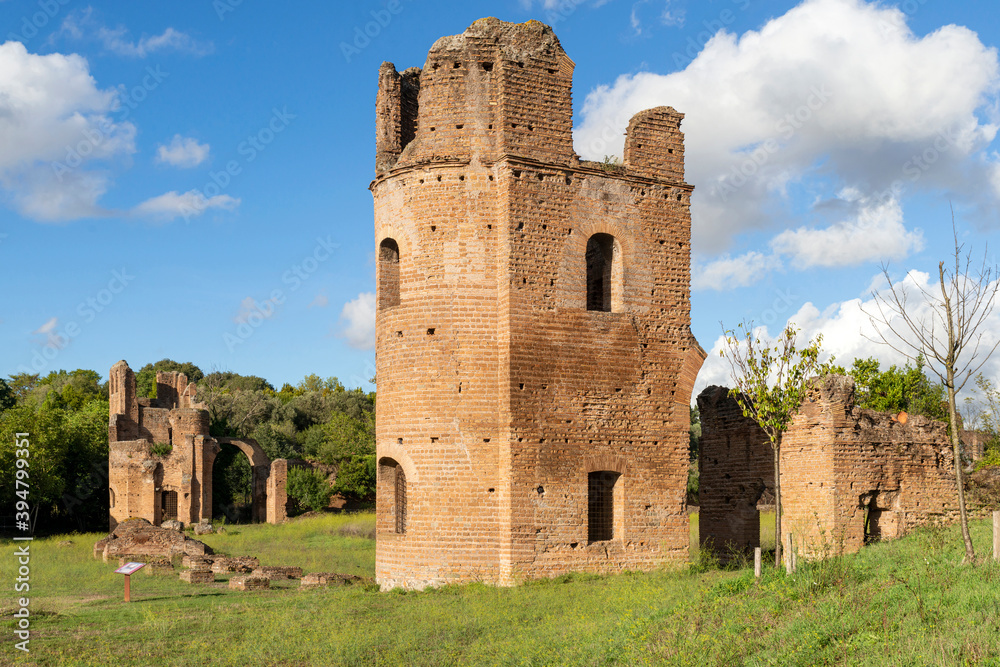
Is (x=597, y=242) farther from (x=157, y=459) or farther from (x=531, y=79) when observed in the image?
(x=157, y=459)

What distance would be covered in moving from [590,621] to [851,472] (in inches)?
251

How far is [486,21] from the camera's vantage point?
16.7m

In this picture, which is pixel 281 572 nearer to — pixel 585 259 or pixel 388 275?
pixel 388 275

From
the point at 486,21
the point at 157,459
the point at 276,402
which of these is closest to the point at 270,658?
the point at 486,21

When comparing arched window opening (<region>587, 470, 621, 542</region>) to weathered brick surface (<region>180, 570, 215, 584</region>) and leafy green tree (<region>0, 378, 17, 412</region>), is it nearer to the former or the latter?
weathered brick surface (<region>180, 570, 215, 584</region>)

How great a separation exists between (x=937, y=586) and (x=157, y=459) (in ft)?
112

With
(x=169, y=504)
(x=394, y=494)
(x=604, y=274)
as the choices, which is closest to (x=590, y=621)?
(x=394, y=494)

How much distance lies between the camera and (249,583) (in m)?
17.8

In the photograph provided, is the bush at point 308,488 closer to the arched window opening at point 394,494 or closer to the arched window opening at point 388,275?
the arched window opening at point 394,494

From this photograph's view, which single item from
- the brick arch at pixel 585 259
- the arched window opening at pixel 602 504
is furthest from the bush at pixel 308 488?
the brick arch at pixel 585 259

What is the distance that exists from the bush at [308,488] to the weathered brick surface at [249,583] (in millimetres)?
23673

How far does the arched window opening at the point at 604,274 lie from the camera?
16.4m

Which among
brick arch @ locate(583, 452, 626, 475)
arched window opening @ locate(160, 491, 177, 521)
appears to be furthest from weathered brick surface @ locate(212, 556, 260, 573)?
arched window opening @ locate(160, 491, 177, 521)

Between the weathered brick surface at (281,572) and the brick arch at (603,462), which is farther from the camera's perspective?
the weathered brick surface at (281,572)
